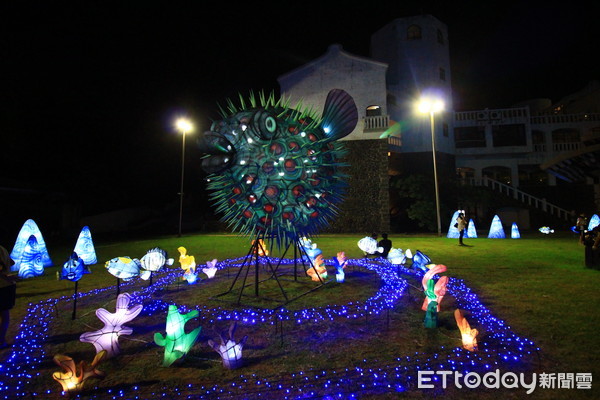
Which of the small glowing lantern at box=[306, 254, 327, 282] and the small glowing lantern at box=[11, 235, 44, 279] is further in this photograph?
the small glowing lantern at box=[11, 235, 44, 279]

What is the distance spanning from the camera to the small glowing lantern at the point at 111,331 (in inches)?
171

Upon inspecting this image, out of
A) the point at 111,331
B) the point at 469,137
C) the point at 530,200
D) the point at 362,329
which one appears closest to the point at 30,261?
the point at 111,331

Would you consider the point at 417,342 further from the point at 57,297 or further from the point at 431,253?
the point at 431,253

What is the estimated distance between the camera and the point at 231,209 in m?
6.52

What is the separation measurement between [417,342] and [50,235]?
1090 inches

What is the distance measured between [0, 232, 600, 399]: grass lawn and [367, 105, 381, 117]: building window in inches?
674

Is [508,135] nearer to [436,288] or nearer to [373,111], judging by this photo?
[373,111]

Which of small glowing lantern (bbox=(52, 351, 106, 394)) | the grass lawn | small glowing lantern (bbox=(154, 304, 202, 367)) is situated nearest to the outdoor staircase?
the grass lawn

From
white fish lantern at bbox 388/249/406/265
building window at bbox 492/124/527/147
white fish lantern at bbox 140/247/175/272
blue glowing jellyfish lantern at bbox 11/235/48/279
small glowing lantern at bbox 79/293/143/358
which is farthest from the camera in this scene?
building window at bbox 492/124/527/147

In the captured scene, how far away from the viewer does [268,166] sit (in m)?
6.07

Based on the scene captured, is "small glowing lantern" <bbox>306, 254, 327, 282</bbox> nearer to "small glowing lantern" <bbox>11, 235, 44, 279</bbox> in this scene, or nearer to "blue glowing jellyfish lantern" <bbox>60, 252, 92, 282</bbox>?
"blue glowing jellyfish lantern" <bbox>60, 252, 92, 282</bbox>

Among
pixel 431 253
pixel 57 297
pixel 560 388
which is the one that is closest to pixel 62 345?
pixel 57 297

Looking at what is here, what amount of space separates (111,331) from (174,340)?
1060 mm

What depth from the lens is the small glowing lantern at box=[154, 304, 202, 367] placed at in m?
4.14
